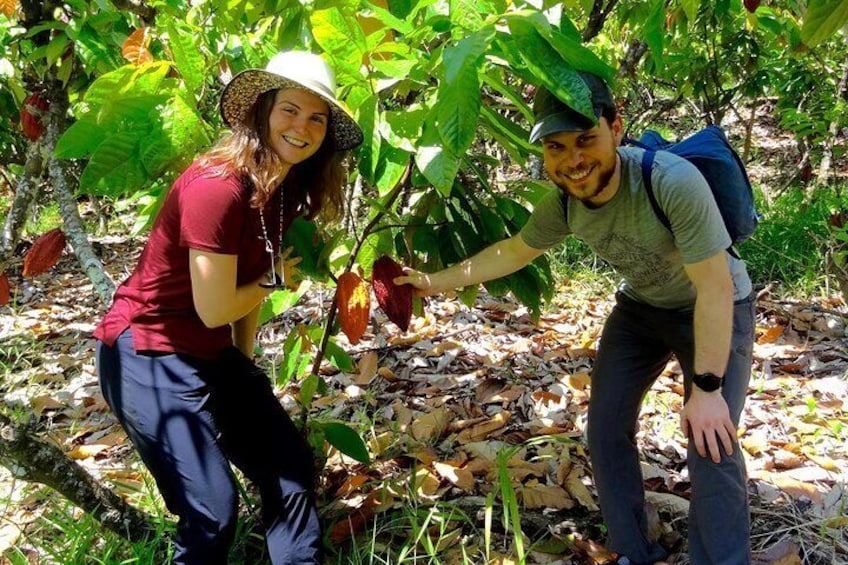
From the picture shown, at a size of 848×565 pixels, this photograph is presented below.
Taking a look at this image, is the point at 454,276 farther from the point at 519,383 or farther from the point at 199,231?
the point at 519,383

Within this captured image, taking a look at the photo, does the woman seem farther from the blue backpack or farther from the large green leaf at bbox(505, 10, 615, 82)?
the blue backpack

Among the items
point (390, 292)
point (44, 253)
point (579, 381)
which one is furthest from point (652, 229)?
point (44, 253)

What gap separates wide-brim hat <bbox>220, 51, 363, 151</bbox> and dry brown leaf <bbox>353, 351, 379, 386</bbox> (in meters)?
1.55

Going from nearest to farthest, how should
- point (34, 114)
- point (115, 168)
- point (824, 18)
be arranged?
point (824, 18)
point (115, 168)
point (34, 114)

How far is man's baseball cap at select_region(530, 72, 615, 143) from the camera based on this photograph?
1.33 m

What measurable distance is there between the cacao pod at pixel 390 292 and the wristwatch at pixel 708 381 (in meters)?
0.68

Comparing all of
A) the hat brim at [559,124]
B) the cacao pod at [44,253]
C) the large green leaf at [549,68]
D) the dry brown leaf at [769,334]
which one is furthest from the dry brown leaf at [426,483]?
the dry brown leaf at [769,334]

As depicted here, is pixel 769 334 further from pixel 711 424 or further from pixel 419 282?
pixel 419 282

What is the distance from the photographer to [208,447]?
1.50 meters

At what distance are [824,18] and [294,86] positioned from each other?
0.91 meters

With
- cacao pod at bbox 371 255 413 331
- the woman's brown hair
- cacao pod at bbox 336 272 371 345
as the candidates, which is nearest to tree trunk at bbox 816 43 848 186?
cacao pod at bbox 371 255 413 331

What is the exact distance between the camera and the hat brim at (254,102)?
133cm

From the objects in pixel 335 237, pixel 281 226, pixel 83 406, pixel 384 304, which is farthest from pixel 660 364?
pixel 83 406

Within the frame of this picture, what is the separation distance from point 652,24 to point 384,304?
3.03 ft
